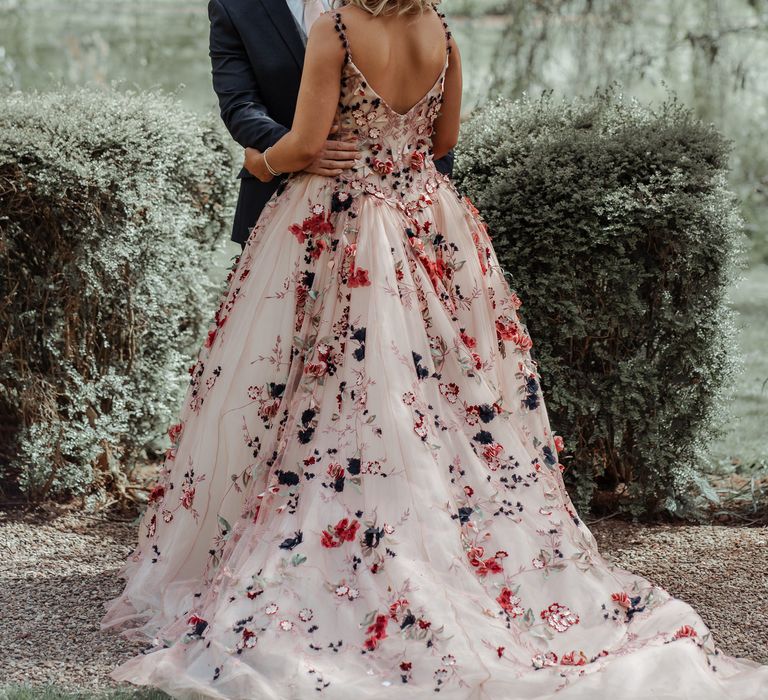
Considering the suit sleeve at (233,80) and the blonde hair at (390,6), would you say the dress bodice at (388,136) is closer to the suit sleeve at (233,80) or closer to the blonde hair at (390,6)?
the blonde hair at (390,6)

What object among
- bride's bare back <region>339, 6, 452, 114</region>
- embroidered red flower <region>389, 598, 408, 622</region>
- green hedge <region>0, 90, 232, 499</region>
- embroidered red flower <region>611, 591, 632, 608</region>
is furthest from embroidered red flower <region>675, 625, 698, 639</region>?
green hedge <region>0, 90, 232, 499</region>

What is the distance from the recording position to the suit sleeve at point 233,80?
3146 millimetres

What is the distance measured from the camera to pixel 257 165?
3.08 meters

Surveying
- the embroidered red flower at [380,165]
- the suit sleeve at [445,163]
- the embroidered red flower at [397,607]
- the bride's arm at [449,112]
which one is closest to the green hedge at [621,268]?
the suit sleeve at [445,163]

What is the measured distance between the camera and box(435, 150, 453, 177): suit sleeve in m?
3.37

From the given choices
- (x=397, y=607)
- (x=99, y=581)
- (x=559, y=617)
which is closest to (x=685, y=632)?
(x=559, y=617)

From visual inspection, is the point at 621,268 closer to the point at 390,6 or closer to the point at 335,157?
the point at 335,157

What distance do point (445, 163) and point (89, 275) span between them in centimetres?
140

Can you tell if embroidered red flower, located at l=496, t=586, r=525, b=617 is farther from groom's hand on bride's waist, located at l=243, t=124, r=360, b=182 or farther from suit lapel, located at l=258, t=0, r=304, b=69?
suit lapel, located at l=258, t=0, r=304, b=69

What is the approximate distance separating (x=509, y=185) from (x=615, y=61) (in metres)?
3.29

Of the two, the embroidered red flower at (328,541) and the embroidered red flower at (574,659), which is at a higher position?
the embroidered red flower at (328,541)

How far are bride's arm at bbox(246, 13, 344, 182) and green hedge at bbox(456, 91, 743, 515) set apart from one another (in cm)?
101

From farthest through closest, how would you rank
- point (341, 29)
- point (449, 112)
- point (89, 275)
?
point (89, 275), point (449, 112), point (341, 29)

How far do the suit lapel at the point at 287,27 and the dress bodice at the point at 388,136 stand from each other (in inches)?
15.0
